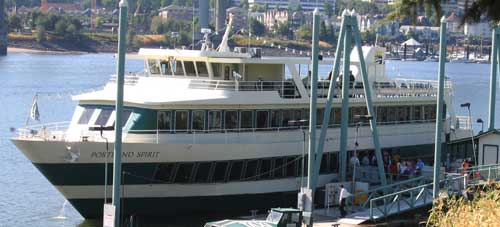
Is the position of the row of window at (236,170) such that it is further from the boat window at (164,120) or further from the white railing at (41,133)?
the white railing at (41,133)

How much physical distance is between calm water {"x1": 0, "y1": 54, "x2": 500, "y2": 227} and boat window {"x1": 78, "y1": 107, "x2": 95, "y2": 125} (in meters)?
1.97

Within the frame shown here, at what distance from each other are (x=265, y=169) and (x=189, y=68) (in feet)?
11.7

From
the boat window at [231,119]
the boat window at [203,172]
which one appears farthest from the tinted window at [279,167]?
the boat window at [203,172]

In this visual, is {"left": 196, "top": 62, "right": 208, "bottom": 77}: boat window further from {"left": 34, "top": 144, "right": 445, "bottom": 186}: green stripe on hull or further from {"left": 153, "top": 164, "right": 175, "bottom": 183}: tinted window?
{"left": 34, "top": 144, "right": 445, "bottom": 186}: green stripe on hull

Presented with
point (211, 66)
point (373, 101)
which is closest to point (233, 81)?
point (211, 66)

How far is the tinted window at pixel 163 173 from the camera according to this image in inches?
1213

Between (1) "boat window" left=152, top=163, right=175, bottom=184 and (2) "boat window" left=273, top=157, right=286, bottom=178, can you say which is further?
(2) "boat window" left=273, top=157, right=286, bottom=178

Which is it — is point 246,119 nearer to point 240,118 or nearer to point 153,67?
point 240,118

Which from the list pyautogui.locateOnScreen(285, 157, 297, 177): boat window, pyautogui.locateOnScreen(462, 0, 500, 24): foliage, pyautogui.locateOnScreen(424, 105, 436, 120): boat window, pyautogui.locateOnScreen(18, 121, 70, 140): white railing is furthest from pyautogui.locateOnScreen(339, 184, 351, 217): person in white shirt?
pyautogui.locateOnScreen(462, 0, 500, 24): foliage

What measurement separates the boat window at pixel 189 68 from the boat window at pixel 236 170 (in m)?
2.96

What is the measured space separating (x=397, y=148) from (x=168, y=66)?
27.9 ft

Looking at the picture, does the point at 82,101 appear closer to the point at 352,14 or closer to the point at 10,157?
the point at 352,14

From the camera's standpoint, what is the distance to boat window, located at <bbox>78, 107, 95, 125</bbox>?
31.6 meters

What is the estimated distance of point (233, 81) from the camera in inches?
1286
